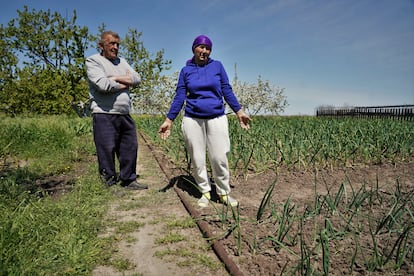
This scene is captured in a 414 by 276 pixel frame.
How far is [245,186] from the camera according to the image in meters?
3.84

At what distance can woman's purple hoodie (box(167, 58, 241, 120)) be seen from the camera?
9.78 ft

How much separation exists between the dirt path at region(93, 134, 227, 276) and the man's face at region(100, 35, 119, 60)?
1797mm

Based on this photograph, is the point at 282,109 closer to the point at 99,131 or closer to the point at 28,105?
the point at 28,105

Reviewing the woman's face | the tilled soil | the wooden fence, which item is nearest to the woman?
the woman's face

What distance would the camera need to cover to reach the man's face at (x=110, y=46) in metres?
3.53

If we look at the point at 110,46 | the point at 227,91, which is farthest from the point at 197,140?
the point at 110,46

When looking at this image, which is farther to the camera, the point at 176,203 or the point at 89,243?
the point at 176,203

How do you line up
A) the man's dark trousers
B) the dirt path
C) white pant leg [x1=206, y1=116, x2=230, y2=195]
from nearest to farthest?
the dirt path, white pant leg [x1=206, y1=116, x2=230, y2=195], the man's dark trousers

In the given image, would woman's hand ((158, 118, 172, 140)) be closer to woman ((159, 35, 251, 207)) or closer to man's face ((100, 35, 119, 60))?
woman ((159, 35, 251, 207))

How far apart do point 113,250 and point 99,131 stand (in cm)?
192

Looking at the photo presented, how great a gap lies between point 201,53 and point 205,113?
2.04 feet

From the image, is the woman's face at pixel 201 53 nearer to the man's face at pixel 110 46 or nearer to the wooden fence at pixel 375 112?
the man's face at pixel 110 46

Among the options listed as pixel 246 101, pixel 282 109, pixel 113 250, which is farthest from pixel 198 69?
pixel 282 109

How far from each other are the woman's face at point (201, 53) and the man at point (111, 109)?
1.15m
